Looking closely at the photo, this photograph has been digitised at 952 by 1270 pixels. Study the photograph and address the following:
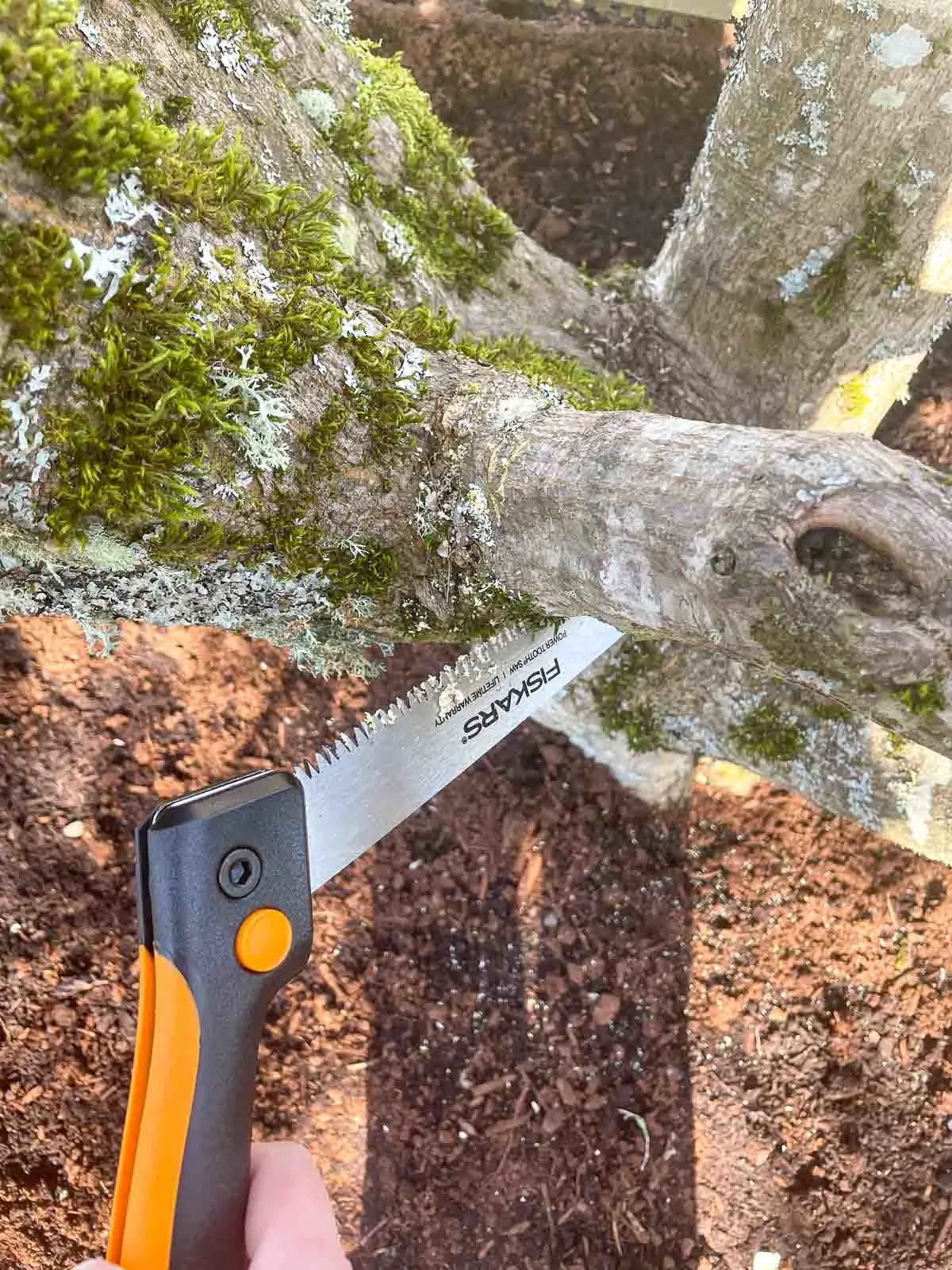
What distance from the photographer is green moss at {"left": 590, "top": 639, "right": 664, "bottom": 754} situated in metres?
2.23

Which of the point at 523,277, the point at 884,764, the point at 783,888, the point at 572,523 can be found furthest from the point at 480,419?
the point at 783,888

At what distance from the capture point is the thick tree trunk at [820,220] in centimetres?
167

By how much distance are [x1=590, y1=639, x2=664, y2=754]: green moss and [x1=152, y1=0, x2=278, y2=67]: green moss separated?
4.72 feet

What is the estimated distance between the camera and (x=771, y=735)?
221 centimetres

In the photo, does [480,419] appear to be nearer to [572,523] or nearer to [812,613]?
[572,523]

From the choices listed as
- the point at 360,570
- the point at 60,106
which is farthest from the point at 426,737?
the point at 60,106

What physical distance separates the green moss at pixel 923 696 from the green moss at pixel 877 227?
130cm

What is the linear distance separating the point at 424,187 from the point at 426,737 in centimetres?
Result: 125

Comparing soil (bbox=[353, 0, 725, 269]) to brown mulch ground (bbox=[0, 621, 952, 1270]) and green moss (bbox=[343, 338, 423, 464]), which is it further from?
green moss (bbox=[343, 338, 423, 464])

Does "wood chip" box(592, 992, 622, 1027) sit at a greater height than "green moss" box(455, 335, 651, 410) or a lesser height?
lesser

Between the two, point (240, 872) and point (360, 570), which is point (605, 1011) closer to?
point (240, 872)

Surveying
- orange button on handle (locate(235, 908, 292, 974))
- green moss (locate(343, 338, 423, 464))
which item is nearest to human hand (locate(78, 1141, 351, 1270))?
orange button on handle (locate(235, 908, 292, 974))

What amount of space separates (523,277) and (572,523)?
1210 mm

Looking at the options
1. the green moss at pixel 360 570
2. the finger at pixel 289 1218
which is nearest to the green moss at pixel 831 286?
the green moss at pixel 360 570
